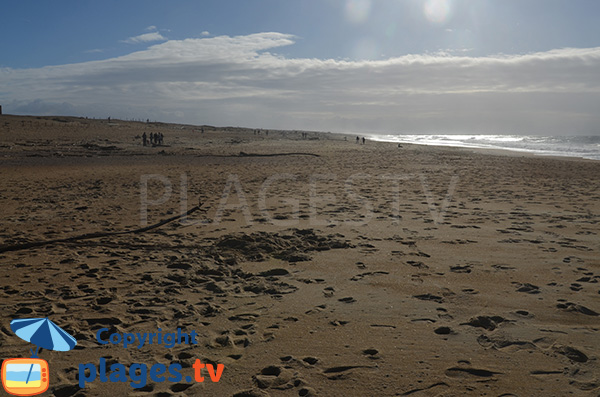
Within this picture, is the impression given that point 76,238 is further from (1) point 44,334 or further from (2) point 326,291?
(2) point 326,291

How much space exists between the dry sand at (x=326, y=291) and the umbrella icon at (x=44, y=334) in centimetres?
8

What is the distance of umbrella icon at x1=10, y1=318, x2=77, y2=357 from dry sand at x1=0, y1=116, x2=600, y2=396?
0.08 m

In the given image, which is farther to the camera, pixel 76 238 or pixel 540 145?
pixel 540 145

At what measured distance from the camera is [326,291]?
189 inches

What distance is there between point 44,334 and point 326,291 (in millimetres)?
2701

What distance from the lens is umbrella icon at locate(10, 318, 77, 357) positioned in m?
3.49

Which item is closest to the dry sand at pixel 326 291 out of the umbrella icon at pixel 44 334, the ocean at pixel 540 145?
the umbrella icon at pixel 44 334

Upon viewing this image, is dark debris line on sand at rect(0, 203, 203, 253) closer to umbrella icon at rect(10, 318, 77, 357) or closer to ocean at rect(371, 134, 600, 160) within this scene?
umbrella icon at rect(10, 318, 77, 357)

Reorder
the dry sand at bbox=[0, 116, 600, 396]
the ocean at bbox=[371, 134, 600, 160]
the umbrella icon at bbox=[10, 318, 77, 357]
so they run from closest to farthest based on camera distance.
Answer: the dry sand at bbox=[0, 116, 600, 396], the umbrella icon at bbox=[10, 318, 77, 357], the ocean at bbox=[371, 134, 600, 160]

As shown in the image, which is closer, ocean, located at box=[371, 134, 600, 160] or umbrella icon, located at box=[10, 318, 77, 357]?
umbrella icon, located at box=[10, 318, 77, 357]

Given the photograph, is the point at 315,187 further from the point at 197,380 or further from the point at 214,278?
the point at 197,380

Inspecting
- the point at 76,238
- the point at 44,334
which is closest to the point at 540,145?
the point at 76,238

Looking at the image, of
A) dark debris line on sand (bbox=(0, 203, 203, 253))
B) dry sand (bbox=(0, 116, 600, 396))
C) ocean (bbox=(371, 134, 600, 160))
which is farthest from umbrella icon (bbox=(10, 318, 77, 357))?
ocean (bbox=(371, 134, 600, 160))

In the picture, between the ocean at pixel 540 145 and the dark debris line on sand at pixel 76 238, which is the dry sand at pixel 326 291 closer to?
the dark debris line on sand at pixel 76 238
